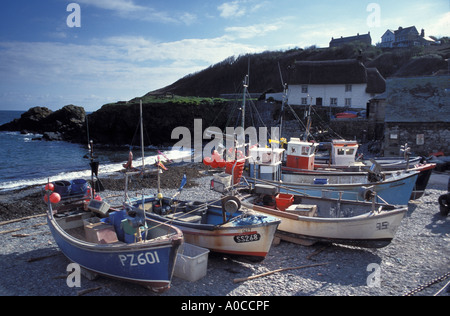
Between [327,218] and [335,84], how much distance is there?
3573 centimetres

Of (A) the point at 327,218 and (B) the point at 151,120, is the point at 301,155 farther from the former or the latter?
(B) the point at 151,120

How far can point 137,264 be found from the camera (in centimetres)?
780

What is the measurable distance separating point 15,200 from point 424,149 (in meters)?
29.0

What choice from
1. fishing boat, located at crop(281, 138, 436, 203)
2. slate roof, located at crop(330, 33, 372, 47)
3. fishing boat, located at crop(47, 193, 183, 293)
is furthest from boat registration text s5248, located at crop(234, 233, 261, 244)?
slate roof, located at crop(330, 33, 372, 47)

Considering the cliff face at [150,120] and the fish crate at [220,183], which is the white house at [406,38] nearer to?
the cliff face at [150,120]

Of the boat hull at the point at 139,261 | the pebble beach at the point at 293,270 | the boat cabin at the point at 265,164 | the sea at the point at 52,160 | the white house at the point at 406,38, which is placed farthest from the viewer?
the white house at the point at 406,38

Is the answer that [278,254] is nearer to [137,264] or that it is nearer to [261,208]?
[261,208]

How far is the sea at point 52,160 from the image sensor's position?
28.2 meters

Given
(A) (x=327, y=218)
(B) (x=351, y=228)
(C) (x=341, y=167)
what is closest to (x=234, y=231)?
(A) (x=327, y=218)

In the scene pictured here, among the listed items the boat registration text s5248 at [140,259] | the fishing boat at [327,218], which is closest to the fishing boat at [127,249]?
the boat registration text s5248 at [140,259]

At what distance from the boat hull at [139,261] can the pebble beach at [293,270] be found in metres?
0.45

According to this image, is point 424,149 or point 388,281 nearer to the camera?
point 388,281

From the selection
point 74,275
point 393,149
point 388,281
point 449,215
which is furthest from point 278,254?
point 393,149

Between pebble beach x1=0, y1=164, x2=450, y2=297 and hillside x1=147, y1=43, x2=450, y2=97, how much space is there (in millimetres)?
56659
